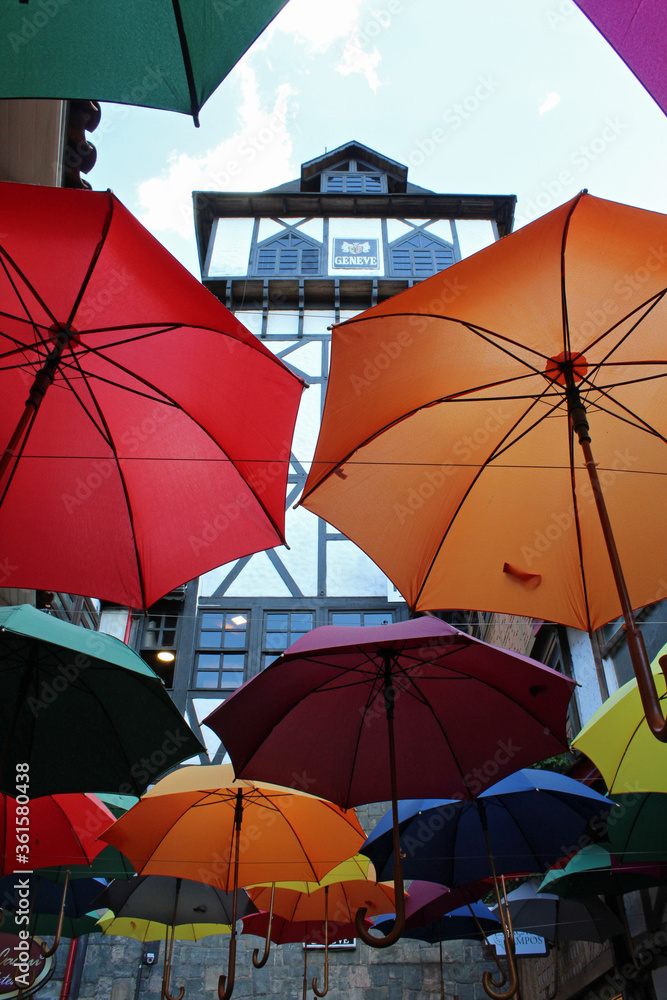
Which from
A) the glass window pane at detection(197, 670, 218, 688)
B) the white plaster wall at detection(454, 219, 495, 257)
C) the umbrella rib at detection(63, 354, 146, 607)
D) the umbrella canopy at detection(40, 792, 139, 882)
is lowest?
the umbrella canopy at detection(40, 792, 139, 882)

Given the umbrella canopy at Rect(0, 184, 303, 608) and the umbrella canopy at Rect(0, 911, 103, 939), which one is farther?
the umbrella canopy at Rect(0, 911, 103, 939)

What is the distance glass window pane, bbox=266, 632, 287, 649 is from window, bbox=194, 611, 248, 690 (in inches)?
13.8

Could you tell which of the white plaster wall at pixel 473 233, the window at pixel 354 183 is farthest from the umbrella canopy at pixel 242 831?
the window at pixel 354 183

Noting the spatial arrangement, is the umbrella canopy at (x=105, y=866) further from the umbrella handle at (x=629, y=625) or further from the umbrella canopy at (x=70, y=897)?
the umbrella handle at (x=629, y=625)

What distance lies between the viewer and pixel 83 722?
11.9 feet

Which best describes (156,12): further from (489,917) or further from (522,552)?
(489,917)

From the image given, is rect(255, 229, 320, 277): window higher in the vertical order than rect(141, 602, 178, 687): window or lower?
higher

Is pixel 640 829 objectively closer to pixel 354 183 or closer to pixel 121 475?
pixel 121 475

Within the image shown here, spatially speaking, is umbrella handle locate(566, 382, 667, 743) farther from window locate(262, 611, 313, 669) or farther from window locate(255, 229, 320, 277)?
window locate(255, 229, 320, 277)

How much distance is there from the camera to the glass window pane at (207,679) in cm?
1062

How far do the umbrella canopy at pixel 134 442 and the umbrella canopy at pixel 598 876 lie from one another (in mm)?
2875

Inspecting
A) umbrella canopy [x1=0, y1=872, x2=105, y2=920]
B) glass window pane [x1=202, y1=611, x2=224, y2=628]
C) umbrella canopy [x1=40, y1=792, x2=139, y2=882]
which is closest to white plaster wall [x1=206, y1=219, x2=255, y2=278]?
glass window pane [x1=202, y1=611, x2=224, y2=628]

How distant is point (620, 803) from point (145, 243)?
425cm

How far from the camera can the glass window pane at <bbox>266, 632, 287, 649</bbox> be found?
10961 mm
